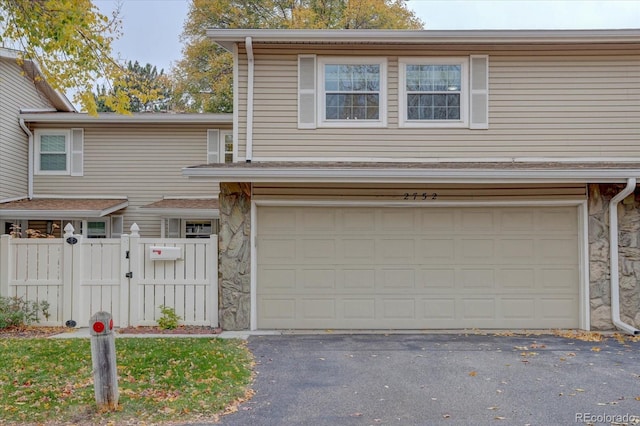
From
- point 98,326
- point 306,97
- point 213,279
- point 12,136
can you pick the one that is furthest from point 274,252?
point 12,136

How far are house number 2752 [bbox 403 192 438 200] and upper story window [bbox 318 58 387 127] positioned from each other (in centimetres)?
160

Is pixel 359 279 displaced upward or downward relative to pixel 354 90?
downward

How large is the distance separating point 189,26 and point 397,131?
1712 cm

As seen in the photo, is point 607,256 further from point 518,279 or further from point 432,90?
point 432,90

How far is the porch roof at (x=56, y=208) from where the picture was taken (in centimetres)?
1220

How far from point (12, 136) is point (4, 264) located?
6.76 m

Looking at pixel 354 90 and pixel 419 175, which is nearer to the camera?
pixel 419 175

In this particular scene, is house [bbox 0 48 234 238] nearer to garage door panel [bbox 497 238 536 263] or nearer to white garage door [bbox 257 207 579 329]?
white garage door [bbox 257 207 579 329]

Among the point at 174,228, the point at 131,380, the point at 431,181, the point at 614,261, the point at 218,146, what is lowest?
the point at 131,380

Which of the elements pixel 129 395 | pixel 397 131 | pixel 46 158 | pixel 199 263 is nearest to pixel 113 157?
pixel 46 158

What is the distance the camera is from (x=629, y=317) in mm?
8047

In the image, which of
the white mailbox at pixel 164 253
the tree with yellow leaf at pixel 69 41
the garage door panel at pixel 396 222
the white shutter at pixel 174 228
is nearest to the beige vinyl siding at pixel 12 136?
the white shutter at pixel 174 228

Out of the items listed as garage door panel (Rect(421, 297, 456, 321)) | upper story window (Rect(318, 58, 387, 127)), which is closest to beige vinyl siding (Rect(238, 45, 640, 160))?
upper story window (Rect(318, 58, 387, 127))

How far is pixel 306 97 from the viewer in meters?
8.77
